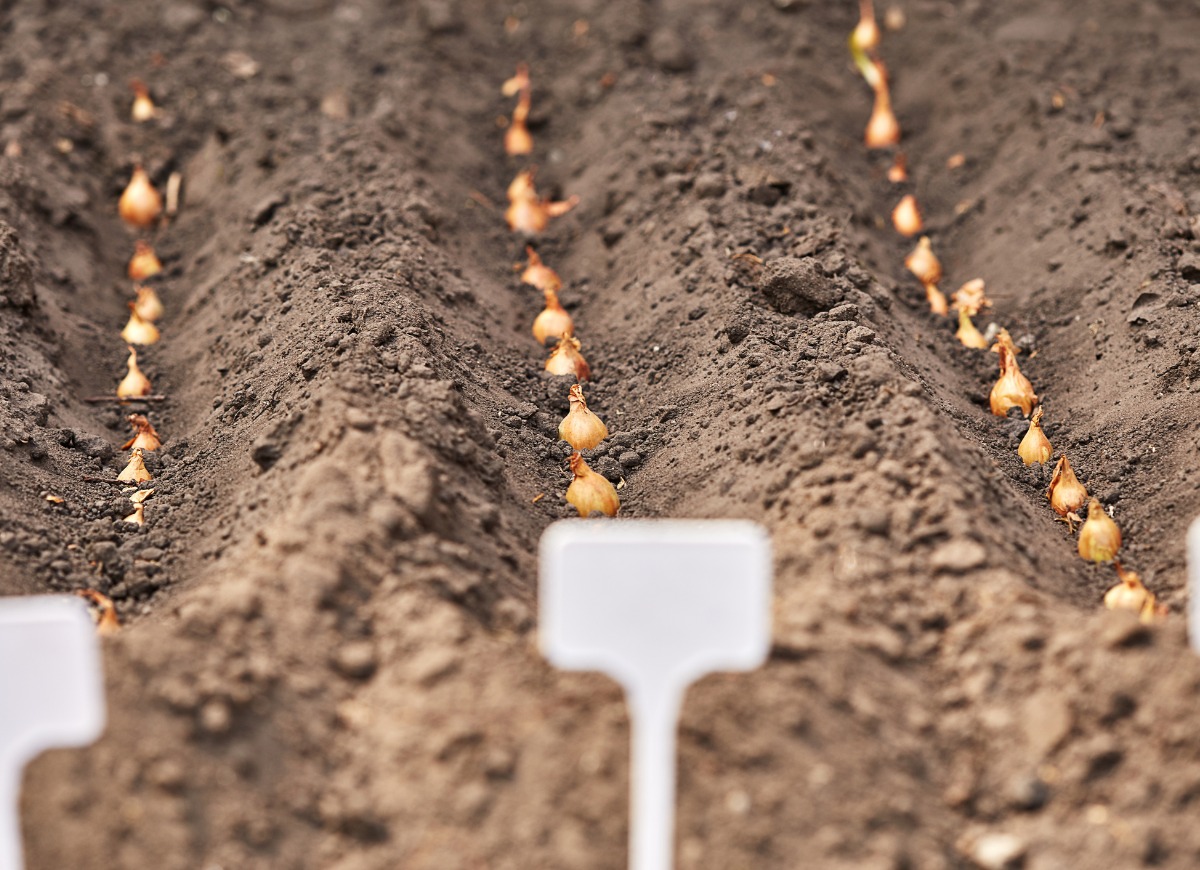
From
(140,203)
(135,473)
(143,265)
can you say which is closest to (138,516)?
(135,473)

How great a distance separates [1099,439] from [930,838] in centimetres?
206

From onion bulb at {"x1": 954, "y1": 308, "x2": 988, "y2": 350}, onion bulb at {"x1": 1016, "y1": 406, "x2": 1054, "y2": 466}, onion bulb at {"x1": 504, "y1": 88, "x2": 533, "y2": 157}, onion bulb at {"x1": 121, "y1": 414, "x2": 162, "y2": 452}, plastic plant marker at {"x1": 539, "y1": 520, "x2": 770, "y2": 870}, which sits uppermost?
onion bulb at {"x1": 504, "y1": 88, "x2": 533, "y2": 157}

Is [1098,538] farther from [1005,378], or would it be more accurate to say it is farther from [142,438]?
[142,438]

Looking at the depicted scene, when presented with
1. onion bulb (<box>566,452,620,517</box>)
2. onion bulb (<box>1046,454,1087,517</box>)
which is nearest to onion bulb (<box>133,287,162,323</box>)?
onion bulb (<box>566,452,620,517</box>)

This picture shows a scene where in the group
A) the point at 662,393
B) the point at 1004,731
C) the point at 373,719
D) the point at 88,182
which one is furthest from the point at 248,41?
the point at 1004,731

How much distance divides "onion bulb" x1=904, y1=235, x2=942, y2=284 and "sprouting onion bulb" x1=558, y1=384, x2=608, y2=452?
1.76 m

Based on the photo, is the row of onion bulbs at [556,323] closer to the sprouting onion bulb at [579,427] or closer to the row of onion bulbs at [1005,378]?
the sprouting onion bulb at [579,427]

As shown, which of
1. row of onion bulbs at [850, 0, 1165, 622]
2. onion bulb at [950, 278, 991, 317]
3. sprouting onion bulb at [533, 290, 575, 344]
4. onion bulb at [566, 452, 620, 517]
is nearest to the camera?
row of onion bulbs at [850, 0, 1165, 622]

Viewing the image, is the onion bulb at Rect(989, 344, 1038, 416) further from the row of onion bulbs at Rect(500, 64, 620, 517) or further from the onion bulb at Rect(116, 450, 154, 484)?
the onion bulb at Rect(116, 450, 154, 484)

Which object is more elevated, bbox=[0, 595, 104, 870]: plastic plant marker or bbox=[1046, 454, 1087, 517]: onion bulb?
bbox=[1046, 454, 1087, 517]: onion bulb

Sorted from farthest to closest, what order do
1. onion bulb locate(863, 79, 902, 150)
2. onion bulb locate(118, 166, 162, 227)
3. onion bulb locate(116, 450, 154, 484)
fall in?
onion bulb locate(863, 79, 902, 150), onion bulb locate(118, 166, 162, 227), onion bulb locate(116, 450, 154, 484)

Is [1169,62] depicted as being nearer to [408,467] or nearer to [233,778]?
[408,467]

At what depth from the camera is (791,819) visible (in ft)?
8.36

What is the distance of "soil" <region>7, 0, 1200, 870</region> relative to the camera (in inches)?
103
